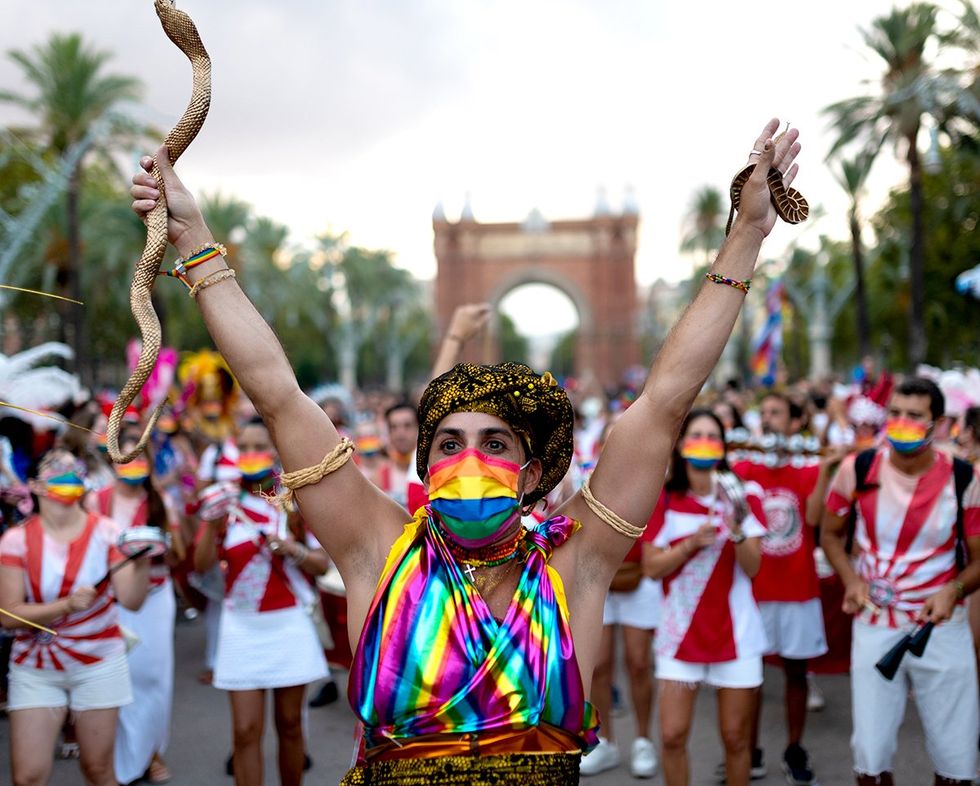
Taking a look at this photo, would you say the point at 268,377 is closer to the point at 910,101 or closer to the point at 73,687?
the point at 73,687

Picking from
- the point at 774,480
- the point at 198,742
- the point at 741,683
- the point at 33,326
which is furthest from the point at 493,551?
the point at 33,326

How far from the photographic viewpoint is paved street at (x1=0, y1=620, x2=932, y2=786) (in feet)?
19.5

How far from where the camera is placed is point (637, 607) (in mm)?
6340

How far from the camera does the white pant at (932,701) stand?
4.45 metres

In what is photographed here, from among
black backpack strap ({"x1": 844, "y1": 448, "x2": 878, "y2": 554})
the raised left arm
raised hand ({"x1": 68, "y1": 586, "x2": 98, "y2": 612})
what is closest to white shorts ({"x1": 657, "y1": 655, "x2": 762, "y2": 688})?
black backpack strap ({"x1": 844, "y1": 448, "x2": 878, "y2": 554})

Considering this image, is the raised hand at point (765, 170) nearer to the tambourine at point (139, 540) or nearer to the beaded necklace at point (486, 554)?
the beaded necklace at point (486, 554)

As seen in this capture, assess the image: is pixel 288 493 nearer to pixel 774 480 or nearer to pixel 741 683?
pixel 741 683

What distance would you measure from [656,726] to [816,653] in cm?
153

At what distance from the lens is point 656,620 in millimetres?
6246

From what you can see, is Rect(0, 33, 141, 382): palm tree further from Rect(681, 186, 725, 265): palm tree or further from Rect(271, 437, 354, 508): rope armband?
Rect(681, 186, 725, 265): palm tree

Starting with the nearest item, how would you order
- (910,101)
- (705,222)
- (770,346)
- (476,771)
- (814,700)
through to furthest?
(476,771), (814,700), (770,346), (910,101), (705,222)

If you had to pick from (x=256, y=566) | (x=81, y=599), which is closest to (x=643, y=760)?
(x=256, y=566)

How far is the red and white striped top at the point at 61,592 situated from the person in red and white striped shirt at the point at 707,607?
8.91ft

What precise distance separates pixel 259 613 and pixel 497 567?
9.89ft
